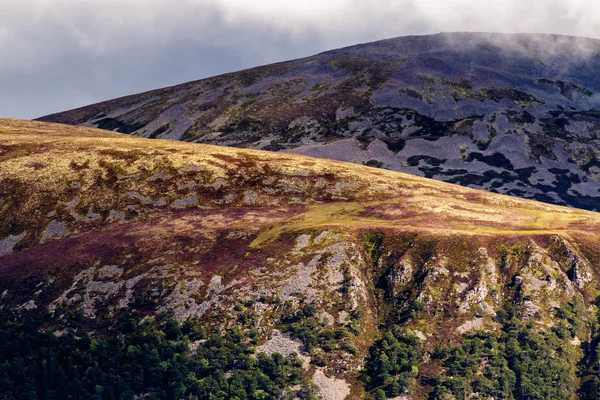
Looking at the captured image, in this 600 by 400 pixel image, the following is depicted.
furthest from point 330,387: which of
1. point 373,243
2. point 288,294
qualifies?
point 373,243

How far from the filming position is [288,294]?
328ft

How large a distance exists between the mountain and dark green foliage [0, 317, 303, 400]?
0.74ft

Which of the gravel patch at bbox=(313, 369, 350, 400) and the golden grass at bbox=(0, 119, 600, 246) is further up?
→ the golden grass at bbox=(0, 119, 600, 246)

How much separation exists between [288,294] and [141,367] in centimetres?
2759

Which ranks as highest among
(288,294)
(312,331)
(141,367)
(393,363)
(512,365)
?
(288,294)

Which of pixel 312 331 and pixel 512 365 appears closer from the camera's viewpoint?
pixel 512 365

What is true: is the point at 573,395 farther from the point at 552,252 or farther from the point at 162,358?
the point at 162,358

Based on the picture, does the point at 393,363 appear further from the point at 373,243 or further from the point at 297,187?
A: the point at 297,187

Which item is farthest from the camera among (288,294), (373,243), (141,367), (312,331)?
(373,243)

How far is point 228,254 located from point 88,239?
3288 cm

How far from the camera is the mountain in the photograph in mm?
86125

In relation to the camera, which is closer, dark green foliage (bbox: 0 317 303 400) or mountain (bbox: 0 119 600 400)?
dark green foliage (bbox: 0 317 303 400)

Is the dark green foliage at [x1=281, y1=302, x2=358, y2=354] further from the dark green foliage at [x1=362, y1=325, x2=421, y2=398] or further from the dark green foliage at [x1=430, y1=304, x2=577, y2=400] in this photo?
the dark green foliage at [x1=430, y1=304, x2=577, y2=400]

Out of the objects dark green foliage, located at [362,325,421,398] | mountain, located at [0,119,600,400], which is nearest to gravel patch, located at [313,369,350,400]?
mountain, located at [0,119,600,400]
